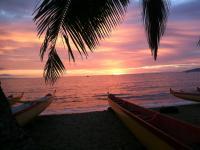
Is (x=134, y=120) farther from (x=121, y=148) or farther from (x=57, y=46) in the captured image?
(x=57, y=46)

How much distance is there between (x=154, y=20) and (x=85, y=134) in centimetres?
513

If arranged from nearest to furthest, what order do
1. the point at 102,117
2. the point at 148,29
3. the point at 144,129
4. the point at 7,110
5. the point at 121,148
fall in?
the point at 7,110 < the point at 148,29 < the point at 144,129 < the point at 121,148 < the point at 102,117

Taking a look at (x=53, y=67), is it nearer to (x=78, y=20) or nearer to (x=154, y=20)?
(x=78, y=20)

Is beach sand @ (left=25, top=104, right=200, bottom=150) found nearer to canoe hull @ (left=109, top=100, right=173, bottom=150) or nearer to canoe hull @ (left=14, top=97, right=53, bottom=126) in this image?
canoe hull @ (left=14, top=97, right=53, bottom=126)

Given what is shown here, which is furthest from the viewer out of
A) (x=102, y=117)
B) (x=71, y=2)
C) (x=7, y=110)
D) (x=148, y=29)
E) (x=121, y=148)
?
(x=102, y=117)

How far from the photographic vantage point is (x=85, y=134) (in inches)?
320

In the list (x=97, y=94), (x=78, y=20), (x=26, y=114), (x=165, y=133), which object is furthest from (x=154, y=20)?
(x=97, y=94)

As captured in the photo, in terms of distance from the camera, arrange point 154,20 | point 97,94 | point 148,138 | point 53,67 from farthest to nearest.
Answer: point 97,94 → point 148,138 → point 154,20 → point 53,67

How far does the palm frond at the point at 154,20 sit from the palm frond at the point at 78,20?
0.66 meters

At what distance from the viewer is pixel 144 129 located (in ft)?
18.7

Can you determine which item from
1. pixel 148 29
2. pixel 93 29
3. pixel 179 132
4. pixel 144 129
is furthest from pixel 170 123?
pixel 93 29

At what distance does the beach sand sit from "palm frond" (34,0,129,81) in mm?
2791

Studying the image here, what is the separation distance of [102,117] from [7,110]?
9224mm

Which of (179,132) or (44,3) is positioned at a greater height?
(44,3)
